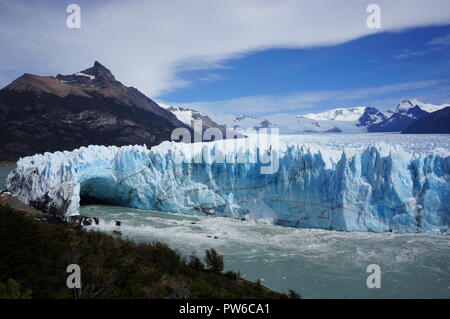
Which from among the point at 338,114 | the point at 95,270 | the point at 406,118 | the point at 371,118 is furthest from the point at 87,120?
the point at 338,114

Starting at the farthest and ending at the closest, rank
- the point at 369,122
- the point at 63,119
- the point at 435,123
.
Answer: the point at 369,122
the point at 63,119
the point at 435,123

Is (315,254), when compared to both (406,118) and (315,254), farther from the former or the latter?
(406,118)

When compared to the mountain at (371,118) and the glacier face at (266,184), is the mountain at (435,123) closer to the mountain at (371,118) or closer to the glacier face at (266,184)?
the glacier face at (266,184)

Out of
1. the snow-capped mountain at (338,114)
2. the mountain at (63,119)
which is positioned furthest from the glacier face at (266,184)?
the snow-capped mountain at (338,114)

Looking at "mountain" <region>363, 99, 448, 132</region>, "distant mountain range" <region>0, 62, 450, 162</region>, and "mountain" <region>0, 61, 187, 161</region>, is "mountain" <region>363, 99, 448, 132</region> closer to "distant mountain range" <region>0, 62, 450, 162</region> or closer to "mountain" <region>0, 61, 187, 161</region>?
"distant mountain range" <region>0, 62, 450, 162</region>
